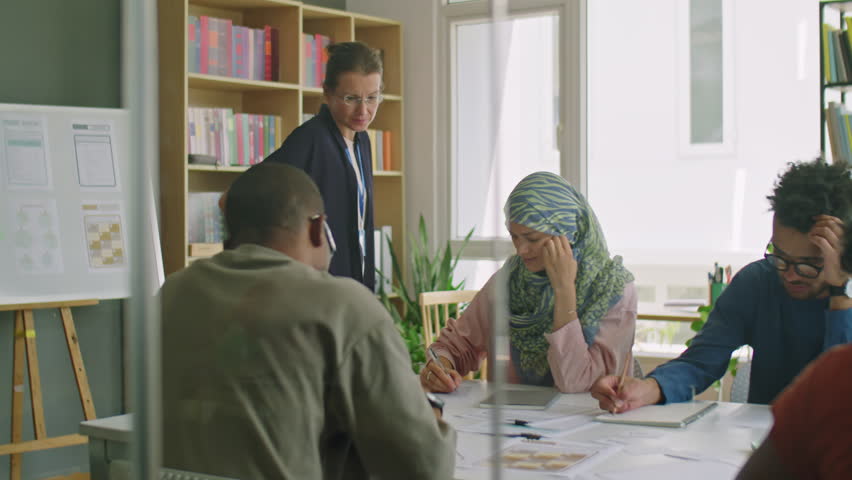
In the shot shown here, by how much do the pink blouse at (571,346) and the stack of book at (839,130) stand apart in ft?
5.49

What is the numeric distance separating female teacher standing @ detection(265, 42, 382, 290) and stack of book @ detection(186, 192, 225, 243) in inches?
53.5

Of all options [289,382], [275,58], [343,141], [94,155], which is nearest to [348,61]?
[343,141]

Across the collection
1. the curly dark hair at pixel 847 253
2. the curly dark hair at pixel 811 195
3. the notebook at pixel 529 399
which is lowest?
the notebook at pixel 529 399

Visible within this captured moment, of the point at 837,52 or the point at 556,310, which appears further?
the point at 837,52

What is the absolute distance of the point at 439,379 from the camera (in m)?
1.92

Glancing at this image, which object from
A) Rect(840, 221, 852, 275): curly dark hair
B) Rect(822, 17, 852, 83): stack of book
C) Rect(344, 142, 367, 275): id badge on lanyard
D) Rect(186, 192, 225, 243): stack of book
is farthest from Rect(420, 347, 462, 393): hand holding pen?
Rect(822, 17, 852, 83): stack of book

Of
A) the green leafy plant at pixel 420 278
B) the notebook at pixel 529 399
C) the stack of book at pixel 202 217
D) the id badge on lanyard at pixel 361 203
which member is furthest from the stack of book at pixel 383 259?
the notebook at pixel 529 399

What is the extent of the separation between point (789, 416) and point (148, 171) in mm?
642

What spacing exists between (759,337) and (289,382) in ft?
3.86

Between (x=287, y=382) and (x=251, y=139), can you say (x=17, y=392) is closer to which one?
(x=251, y=139)

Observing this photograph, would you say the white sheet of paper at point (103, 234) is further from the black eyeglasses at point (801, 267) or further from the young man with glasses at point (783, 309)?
the black eyeglasses at point (801, 267)

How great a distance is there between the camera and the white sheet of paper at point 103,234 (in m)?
3.07

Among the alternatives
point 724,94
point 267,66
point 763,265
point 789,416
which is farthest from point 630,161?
point 789,416

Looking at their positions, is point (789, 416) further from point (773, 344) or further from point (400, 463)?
point (773, 344)
